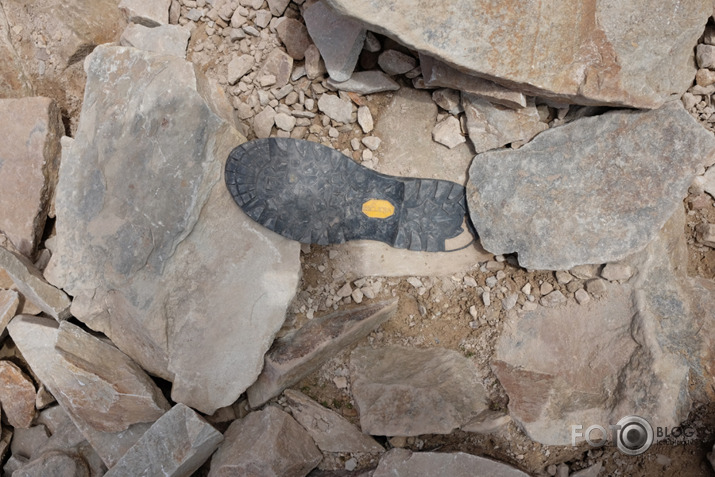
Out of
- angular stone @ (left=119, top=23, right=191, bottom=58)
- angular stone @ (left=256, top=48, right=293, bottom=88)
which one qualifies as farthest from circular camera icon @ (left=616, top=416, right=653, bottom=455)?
angular stone @ (left=119, top=23, right=191, bottom=58)

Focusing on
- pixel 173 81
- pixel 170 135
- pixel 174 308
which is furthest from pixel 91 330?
pixel 173 81

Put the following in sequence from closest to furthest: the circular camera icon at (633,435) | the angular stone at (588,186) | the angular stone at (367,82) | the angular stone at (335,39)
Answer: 1. the angular stone at (588,186)
2. the circular camera icon at (633,435)
3. the angular stone at (335,39)
4. the angular stone at (367,82)

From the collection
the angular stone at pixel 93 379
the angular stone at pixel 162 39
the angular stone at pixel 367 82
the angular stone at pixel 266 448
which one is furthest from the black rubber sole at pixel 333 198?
the angular stone at pixel 93 379

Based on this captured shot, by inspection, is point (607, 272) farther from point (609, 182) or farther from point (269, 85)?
point (269, 85)

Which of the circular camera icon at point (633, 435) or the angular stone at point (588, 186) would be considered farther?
the circular camera icon at point (633, 435)

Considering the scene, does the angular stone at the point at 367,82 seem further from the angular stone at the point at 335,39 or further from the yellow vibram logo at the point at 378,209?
the yellow vibram logo at the point at 378,209

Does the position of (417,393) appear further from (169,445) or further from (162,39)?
(162,39)
